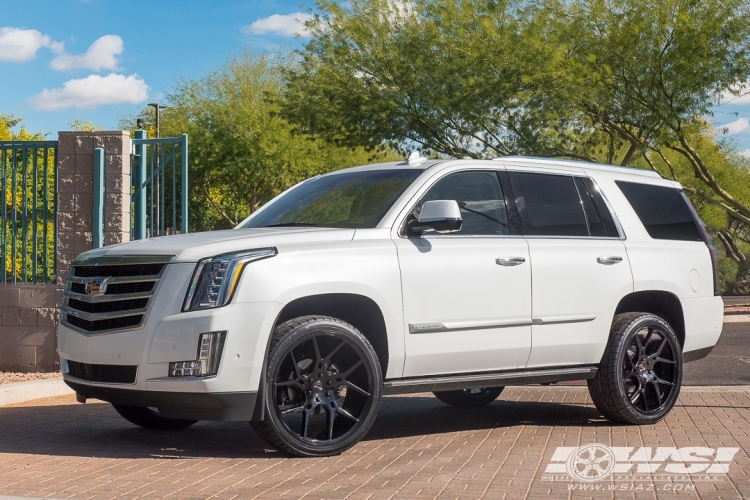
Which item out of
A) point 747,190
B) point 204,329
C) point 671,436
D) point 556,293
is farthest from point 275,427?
point 747,190

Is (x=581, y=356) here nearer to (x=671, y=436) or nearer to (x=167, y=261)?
(x=671, y=436)

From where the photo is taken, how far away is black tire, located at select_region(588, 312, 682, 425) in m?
8.55

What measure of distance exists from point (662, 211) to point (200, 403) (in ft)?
15.1

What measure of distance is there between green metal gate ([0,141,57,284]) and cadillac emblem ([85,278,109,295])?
561 cm

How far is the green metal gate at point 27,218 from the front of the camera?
1271 centimetres

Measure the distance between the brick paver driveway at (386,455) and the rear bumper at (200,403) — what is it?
34 cm

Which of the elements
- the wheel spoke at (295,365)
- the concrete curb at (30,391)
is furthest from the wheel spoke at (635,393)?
the concrete curb at (30,391)

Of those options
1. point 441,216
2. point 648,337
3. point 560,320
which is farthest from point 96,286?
point 648,337

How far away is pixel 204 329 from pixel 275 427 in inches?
31.3

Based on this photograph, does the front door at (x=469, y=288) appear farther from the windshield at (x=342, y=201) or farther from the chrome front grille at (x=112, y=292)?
the chrome front grille at (x=112, y=292)

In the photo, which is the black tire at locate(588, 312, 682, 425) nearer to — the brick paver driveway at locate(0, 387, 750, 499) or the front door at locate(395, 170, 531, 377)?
the brick paver driveway at locate(0, 387, 750, 499)

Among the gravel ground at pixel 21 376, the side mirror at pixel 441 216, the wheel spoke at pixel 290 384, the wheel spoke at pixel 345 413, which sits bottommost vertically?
the gravel ground at pixel 21 376

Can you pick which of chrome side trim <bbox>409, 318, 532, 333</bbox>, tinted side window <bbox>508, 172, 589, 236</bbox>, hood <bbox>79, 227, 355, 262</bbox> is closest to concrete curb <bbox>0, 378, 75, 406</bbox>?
hood <bbox>79, 227, 355, 262</bbox>

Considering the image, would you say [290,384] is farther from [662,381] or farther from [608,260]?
[662,381]
